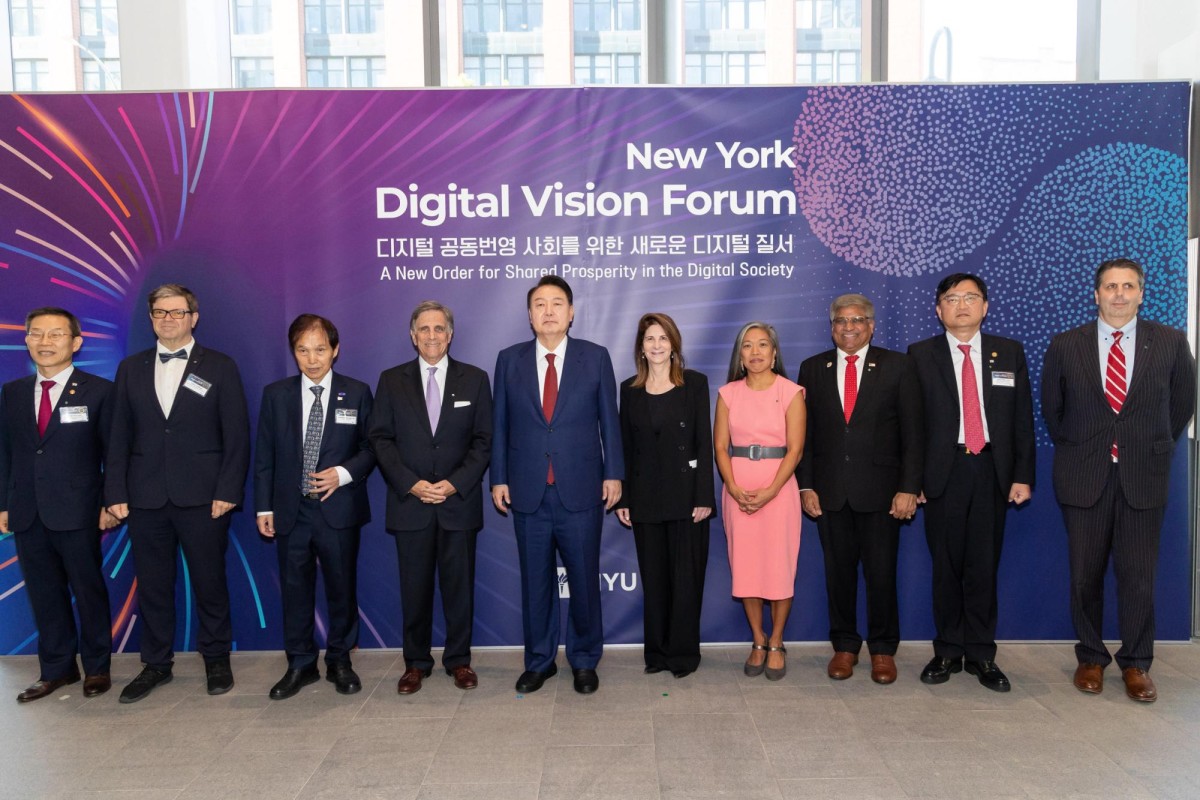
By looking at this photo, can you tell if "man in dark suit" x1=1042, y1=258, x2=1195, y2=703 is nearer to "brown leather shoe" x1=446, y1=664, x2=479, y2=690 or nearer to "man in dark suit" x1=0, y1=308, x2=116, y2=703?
"brown leather shoe" x1=446, y1=664, x2=479, y2=690

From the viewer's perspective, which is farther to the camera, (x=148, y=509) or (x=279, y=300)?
(x=279, y=300)

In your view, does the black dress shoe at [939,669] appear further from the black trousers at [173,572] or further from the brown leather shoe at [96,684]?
the brown leather shoe at [96,684]

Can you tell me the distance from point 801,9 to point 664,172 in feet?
7.31

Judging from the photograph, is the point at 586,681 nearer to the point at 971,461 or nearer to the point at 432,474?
the point at 432,474

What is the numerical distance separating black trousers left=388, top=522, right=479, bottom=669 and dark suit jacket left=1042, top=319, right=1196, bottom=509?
2791mm

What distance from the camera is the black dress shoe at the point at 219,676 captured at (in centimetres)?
384

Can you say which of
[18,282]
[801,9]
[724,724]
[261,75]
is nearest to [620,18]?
[801,9]

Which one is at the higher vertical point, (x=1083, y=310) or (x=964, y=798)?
(x=1083, y=310)

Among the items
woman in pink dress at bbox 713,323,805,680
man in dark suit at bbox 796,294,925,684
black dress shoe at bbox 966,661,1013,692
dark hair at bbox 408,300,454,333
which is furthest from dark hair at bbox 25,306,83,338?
black dress shoe at bbox 966,661,1013,692

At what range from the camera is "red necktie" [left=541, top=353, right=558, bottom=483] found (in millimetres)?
3736

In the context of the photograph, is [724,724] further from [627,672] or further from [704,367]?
[704,367]

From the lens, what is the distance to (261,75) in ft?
18.8

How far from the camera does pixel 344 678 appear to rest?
3.81 m

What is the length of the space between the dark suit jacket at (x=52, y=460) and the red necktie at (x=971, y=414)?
13.1ft
